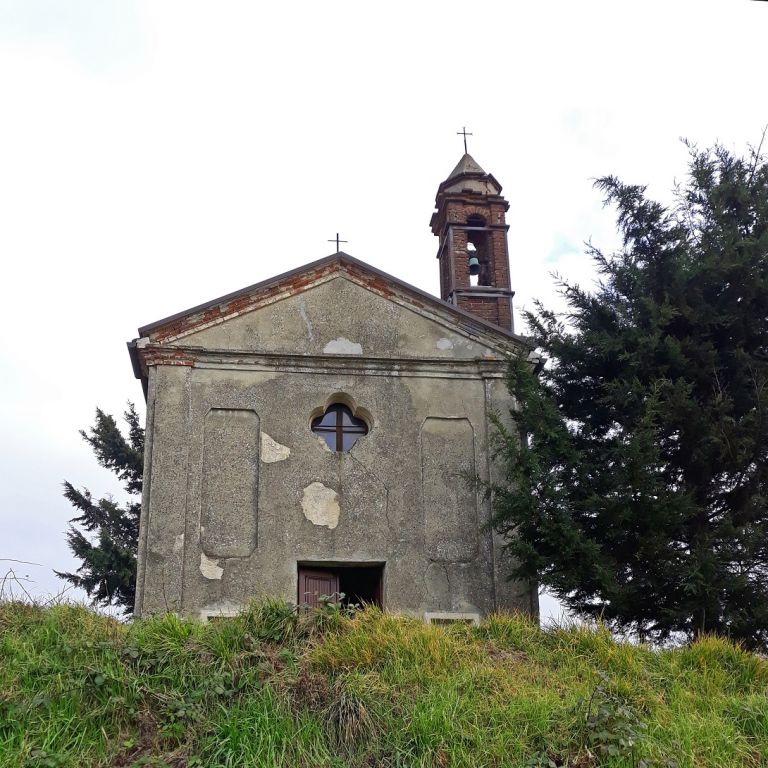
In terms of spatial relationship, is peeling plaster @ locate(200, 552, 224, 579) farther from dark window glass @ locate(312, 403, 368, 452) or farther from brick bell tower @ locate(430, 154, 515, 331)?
brick bell tower @ locate(430, 154, 515, 331)

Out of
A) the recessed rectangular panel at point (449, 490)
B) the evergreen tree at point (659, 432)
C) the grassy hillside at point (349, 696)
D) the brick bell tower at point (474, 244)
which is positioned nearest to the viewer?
the grassy hillside at point (349, 696)

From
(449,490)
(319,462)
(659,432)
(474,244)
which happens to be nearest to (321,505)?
(319,462)

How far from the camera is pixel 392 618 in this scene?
9508 millimetres

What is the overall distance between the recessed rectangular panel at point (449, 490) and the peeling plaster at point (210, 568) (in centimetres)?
277

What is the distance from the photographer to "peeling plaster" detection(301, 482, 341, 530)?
13.1m

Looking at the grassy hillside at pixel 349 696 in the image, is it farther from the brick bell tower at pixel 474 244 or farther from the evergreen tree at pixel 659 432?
the brick bell tower at pixel 474 244

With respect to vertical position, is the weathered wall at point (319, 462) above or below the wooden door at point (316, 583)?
above

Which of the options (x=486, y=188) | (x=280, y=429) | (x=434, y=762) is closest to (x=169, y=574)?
(x=280, y=429)

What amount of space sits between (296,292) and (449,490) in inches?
144

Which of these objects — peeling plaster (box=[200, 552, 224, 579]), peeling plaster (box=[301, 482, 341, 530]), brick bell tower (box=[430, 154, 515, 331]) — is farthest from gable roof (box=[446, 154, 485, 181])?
peeling plaster (box=[200, 552, 224, 579])

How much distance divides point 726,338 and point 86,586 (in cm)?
1237

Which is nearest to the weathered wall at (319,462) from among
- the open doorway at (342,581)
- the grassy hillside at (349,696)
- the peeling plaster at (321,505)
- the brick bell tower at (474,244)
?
the peeling plaster at (321,505)

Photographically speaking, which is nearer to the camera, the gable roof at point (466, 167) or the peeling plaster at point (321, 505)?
the peeling plaster at point (321, 505)

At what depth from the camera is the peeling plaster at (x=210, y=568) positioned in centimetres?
1266
